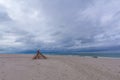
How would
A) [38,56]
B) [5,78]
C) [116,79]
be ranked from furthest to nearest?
[38,56]
[116,79]
[5,78]

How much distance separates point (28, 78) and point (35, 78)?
0.53 metres

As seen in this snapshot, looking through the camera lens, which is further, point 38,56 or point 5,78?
point 38,56

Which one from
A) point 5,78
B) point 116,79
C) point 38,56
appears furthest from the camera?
point 38,56

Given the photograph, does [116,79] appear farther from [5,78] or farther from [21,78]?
[5,78]

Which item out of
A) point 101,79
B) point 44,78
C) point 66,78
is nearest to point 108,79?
point 101,79

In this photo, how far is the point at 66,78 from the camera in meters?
9.75

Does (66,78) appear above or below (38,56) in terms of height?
below

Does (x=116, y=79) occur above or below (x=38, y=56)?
below

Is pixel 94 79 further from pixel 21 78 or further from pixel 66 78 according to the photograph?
pixel 21 78

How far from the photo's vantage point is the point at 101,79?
32.3 ft

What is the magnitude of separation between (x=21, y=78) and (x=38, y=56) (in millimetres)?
14487

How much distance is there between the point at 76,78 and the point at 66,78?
0.80 metres

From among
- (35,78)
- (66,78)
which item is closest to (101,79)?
(66,78)

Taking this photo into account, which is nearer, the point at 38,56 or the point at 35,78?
the point at 35,78
